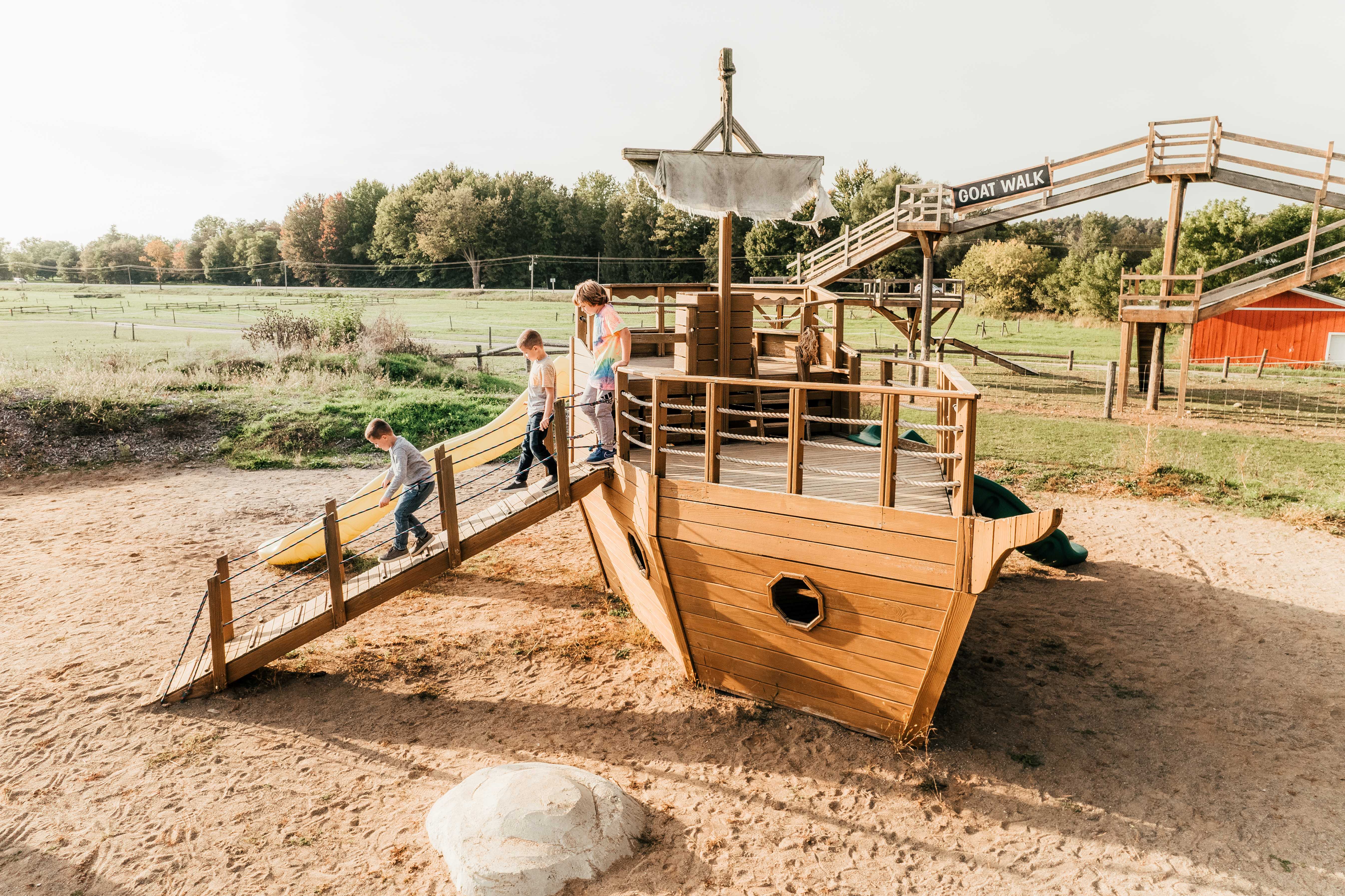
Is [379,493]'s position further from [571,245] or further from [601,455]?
[571,245]

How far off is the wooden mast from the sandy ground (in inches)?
140

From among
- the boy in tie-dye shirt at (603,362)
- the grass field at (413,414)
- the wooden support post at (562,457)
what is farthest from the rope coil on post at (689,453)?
the grass field at (413,414)

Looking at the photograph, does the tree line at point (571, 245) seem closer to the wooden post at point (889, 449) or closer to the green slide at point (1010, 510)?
the green slide at point (1010, 510)

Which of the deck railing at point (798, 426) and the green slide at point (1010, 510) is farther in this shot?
the green slide at point (1010, 510)

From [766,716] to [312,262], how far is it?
8631cm

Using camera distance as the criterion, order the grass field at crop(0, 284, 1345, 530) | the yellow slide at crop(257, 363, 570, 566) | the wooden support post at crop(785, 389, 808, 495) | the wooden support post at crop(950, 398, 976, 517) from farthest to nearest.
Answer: the grass field at crop(0, 284, 1345, 530)
the yellow slide at crop(257, 363, 570, 566)
the wooden support post at crop(785, 389, 808, 495)
the wooden support post at crop(950, 398, 976, 517)

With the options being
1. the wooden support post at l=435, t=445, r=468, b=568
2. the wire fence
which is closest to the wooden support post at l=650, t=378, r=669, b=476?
the wooden support post at l=435, t=445, r=468, b=568

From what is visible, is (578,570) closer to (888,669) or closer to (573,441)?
(573,441)

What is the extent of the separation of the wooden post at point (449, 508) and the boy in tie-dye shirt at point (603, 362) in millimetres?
1417

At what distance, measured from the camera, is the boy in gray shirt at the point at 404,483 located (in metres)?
9.26

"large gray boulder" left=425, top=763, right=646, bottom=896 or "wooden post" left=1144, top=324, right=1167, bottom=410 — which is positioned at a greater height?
"wooden post" left=1144, top=324, right=1167, bottom=410

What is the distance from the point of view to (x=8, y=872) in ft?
19.1

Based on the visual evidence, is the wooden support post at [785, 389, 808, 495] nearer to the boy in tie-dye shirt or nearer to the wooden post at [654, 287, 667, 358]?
the boy in tie-dye shirt

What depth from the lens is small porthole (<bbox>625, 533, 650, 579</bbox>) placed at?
8.00 metres
